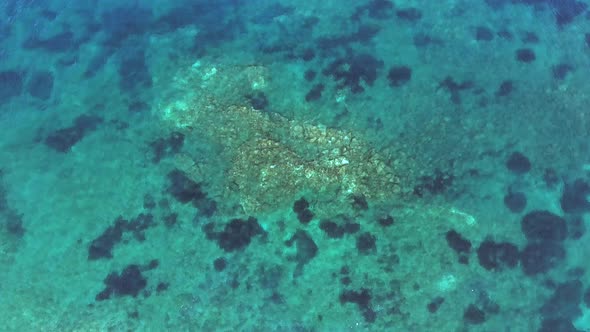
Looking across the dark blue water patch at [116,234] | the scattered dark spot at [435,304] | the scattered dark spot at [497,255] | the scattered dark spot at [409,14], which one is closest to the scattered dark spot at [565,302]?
the scattered dark spot at [497,255]

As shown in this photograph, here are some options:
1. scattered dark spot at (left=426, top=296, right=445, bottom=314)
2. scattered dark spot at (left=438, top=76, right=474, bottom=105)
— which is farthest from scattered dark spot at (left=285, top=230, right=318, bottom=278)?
scattered dark spot at (left=438, top=76, right=474, bottom=105)

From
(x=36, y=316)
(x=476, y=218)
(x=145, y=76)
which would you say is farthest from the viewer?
(x=145, y=76)

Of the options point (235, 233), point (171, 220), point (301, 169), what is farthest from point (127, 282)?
point (301, 169)

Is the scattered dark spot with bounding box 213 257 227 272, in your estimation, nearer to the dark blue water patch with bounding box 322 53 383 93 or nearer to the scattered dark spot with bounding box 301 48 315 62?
the dark blue water patch with bounding box 322 53 383 93

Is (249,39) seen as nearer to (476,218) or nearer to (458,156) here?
(458,156)

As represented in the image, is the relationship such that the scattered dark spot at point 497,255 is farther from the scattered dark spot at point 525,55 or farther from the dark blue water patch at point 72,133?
the dark blue water patch at point 72,133

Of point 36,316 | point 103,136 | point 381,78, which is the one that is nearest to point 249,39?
point 381,78

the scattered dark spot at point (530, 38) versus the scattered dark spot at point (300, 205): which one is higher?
the scattered dark spot at point (530, 38)
